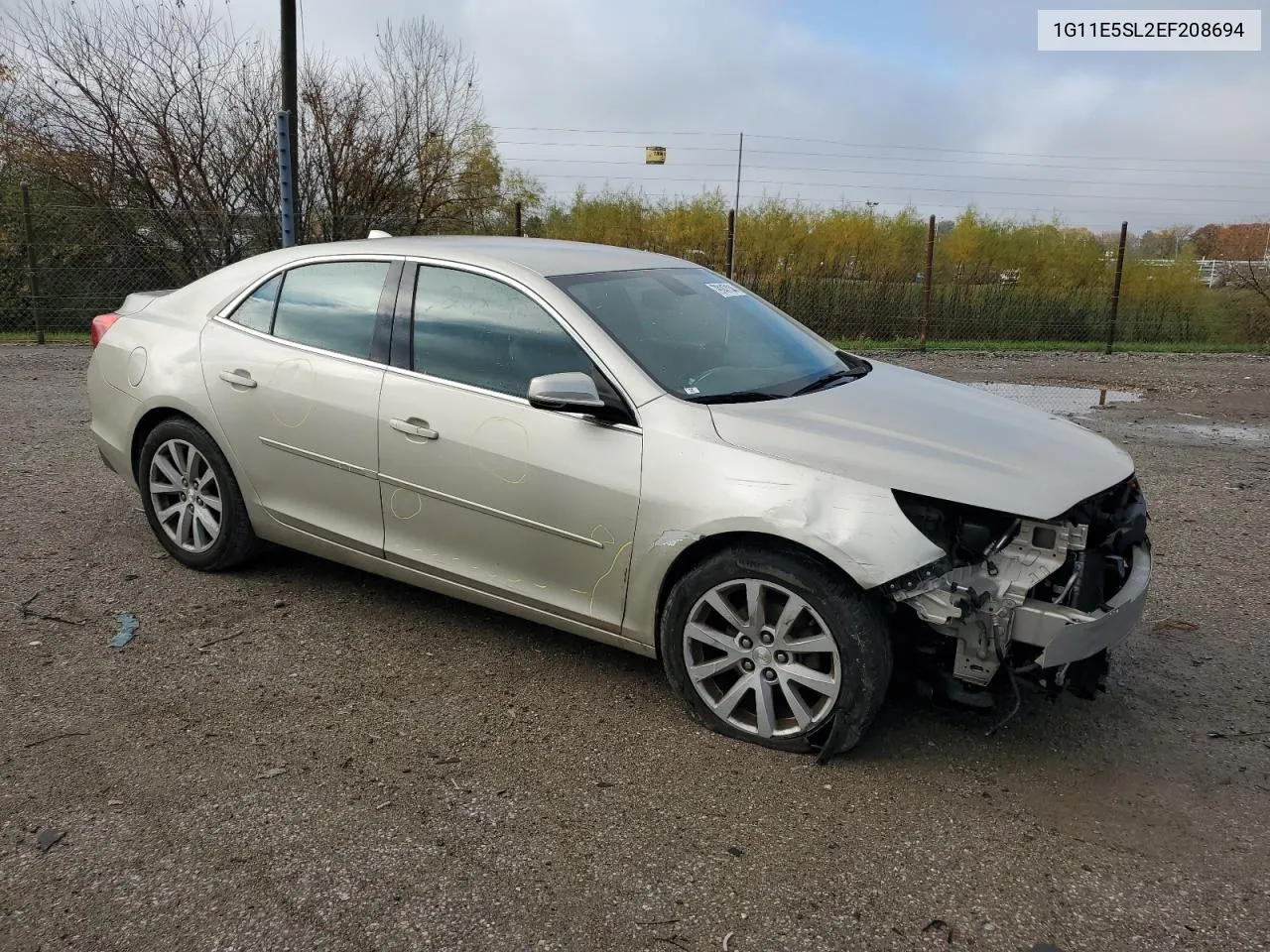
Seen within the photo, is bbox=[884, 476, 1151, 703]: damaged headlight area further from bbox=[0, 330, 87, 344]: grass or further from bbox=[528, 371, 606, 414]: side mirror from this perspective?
bbox=[0, 330, 87, 344]: grass

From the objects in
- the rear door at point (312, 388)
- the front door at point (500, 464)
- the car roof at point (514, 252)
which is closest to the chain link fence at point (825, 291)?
the car roof at point (514, 252)

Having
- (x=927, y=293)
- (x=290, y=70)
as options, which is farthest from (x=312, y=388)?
(x=927, y=293)

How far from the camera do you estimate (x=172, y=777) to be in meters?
3.04

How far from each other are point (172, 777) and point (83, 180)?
53.7ft

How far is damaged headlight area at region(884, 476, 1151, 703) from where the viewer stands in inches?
115

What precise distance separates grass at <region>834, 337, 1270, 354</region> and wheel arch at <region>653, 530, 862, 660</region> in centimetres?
1232

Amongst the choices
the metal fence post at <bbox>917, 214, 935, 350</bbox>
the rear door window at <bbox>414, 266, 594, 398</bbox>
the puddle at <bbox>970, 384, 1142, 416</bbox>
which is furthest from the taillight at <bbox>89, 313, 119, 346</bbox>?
the metal fence post at <bbox>917, 214, 935, 350</bbox>

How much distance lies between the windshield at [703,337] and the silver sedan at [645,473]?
0.02m

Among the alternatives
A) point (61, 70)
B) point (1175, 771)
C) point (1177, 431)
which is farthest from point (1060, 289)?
point (61, 70)

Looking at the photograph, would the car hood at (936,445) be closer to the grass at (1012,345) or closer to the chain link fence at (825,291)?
the grass at (1012,345)

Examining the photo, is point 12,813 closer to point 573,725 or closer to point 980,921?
point 573,725

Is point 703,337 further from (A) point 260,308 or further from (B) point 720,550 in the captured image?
(A) point 260,308

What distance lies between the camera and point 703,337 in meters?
3.96

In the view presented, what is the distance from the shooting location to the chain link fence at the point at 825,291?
14836 millimetres
